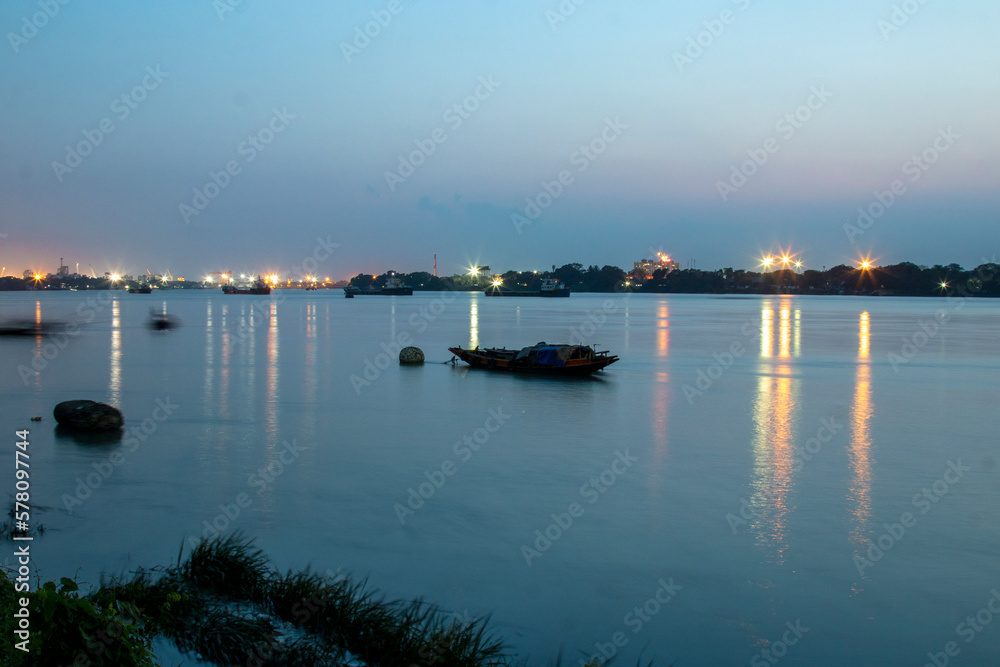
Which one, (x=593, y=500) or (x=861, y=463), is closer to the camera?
(x=593, y=500)

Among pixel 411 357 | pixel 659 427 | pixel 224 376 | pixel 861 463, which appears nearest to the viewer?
pixel 861 463

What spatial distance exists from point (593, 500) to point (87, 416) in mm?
12320

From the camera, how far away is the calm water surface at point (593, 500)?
909 cm

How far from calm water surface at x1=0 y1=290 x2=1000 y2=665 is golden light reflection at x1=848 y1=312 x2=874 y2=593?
0.27ft

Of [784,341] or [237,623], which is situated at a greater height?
[784,341]

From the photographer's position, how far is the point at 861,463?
652 inches

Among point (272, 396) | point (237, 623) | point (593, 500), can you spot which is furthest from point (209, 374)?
point (237, 623)

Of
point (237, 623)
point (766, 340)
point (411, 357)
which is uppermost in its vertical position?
point (766, 340)

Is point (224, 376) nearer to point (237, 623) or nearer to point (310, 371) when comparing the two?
point (310, 371)

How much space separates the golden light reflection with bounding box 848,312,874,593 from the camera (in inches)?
467

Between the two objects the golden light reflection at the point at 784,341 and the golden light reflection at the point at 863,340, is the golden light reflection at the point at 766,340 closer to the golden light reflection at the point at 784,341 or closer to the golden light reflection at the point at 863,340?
the golden light reflection at the point at 784,341

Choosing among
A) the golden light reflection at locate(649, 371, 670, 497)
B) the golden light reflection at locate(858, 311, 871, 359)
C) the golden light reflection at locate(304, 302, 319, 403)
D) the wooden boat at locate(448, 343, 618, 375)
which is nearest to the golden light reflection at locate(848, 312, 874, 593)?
the golden light reflection at locate(649, 371, 670, 497)

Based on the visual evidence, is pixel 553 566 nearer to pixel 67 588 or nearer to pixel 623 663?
pixel 623 663

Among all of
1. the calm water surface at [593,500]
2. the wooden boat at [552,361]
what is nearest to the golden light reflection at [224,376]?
the calm water surface at [593,500]
